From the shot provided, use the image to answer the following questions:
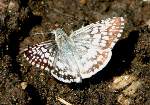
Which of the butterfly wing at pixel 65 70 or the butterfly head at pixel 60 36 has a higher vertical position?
the butterfly head at pixel 60 36

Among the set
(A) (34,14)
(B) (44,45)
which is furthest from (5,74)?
(A) (34,14)

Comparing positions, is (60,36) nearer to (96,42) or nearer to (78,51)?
(78,51)

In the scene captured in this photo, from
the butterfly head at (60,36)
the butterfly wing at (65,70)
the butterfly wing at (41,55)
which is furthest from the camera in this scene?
the butterfly head at (60,36)

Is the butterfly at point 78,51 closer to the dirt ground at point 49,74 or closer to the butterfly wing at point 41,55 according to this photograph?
the butterfly wing at point 41,55

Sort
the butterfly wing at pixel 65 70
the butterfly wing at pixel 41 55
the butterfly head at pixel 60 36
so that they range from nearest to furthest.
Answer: the butterfly wing at pixel 65 70 → the butterfly wing at pixel 41 55 → the butterfly head at pixel 60 36

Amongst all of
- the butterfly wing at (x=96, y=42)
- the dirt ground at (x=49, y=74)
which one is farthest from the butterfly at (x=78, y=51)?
the dirt ground at (x=49, y=74)

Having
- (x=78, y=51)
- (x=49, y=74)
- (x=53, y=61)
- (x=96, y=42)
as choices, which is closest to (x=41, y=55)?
(x=53, y=61)

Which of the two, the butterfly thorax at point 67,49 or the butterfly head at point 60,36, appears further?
the butterfly head at point 60,36

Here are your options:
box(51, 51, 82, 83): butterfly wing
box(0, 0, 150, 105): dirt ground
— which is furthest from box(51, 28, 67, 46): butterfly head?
box(0, 0, 150, 105): dirt ground
